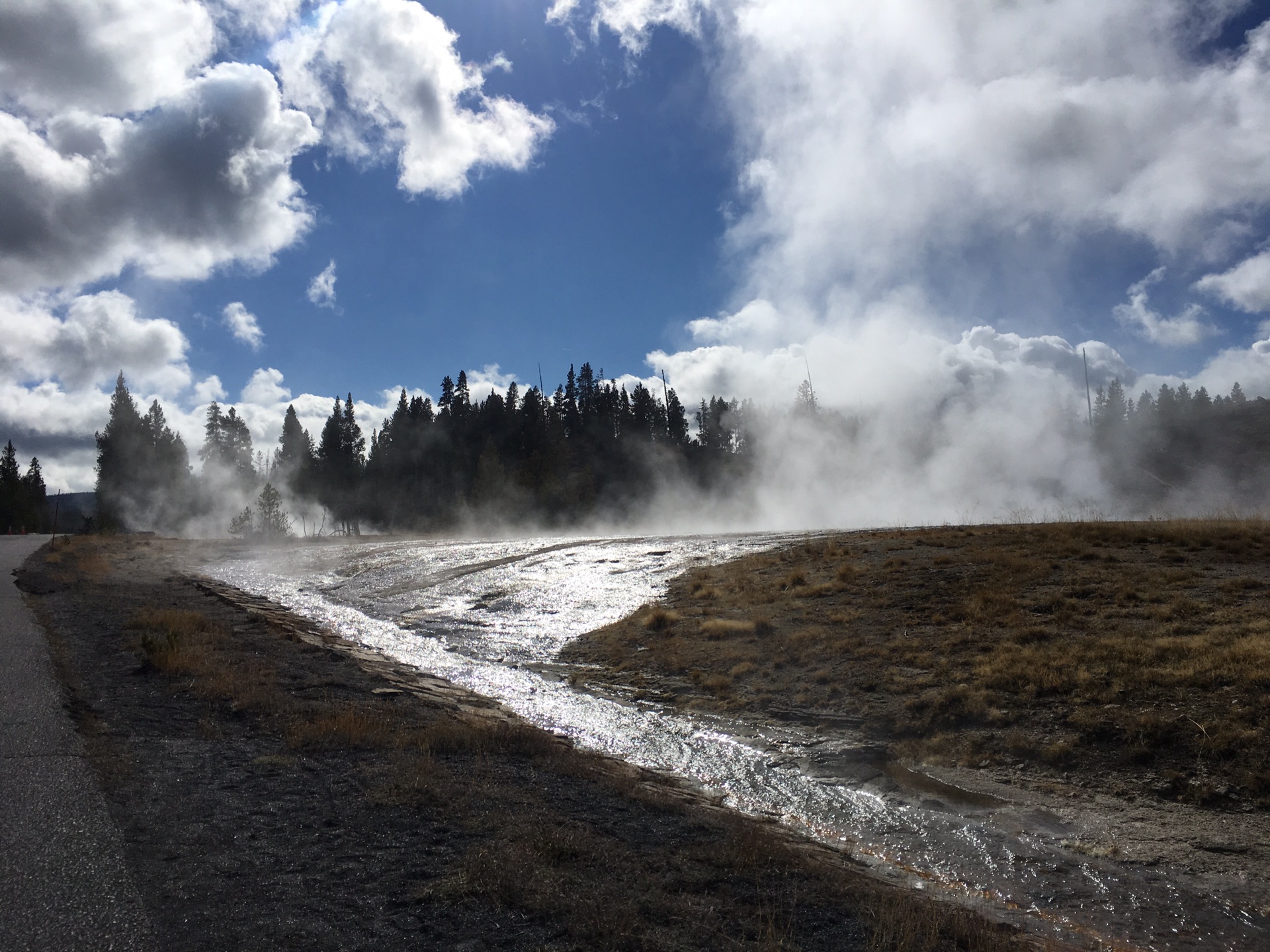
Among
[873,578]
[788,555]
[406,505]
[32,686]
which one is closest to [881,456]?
[788,555]

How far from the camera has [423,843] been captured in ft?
20.2

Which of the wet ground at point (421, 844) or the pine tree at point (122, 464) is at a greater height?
the pine tree at point (122, 464)

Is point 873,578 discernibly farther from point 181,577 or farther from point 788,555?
point 181,577

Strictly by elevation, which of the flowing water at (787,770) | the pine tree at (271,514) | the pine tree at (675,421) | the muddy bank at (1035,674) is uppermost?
the pine tree at (675,421)

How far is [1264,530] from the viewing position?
18.4 meters

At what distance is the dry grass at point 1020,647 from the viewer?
983 cm

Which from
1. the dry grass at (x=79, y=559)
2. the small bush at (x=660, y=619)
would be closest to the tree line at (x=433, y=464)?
the dry grass at (x=79, y=559)

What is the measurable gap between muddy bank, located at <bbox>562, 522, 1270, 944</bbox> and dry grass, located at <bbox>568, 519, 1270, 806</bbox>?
41 millimetres

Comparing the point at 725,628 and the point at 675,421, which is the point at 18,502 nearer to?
the point at 675,421

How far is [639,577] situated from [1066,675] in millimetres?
16320

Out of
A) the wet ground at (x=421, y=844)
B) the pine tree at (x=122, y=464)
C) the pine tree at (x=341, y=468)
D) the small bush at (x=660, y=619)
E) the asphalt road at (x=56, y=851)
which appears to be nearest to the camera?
the asphalt road at (x=56, y=851)

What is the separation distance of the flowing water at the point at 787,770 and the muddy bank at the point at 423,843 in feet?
3.86

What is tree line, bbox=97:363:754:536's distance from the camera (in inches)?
3376

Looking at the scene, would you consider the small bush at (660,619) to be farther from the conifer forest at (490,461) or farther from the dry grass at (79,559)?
the conifer forest at (490,461)
